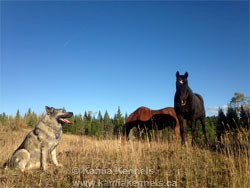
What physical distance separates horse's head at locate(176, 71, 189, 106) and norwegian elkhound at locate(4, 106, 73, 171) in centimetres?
508

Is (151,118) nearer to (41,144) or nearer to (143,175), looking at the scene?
(41,144)

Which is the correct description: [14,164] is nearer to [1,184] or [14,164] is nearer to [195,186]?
[1,184]

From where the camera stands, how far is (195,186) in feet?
16.6

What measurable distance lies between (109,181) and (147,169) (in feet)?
4.02

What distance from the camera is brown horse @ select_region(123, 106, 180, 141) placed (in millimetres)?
15352

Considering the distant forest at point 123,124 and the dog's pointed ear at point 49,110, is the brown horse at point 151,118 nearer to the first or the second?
the distant forest at point 123,124


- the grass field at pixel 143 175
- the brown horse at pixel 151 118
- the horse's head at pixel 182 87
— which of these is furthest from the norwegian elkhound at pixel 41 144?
the brown horse at pixel 151 118

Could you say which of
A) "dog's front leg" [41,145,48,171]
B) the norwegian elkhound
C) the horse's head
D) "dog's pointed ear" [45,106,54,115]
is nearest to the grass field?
"dog's front leg" [41,145,48,171]

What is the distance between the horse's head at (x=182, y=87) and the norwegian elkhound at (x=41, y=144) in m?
5.08

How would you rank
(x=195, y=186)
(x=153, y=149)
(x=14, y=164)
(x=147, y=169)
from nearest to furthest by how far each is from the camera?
1. (x=195, y=186)
2. (x=147, y=169)
3. (x=14, y=164)
4. (x=153, y=149)

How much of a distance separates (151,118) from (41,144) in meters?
8.74

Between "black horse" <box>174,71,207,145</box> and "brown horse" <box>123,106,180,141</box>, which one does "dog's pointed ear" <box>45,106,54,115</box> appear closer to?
"black horse" <box>174,71,207,145</box>

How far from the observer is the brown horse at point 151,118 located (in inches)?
604

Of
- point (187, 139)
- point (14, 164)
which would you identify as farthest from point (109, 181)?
point (187, 139)
